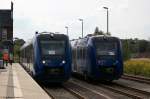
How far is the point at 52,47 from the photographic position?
95.6 ft

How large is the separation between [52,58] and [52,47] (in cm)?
75

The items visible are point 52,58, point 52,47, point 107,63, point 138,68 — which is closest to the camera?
point 52,58

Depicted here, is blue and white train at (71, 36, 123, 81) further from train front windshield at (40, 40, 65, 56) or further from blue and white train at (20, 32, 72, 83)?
train front windshield at (40, 40, 65, 56)

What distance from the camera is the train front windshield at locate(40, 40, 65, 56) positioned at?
2895cm

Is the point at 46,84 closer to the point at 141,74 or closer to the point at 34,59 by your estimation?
the point at 34,59

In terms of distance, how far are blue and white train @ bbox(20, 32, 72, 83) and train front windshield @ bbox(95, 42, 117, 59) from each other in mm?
3001

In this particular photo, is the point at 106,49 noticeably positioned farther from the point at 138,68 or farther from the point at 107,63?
the point at 138,68

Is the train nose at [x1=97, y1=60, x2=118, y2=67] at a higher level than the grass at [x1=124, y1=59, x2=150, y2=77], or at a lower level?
higher

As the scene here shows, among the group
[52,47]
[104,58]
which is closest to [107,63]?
[104,58]

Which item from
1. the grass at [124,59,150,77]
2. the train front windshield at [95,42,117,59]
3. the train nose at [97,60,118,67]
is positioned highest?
the train front windshield at [95,42,117,59]

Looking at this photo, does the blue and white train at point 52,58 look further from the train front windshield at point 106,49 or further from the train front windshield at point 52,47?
the train front windshield at point 106,49

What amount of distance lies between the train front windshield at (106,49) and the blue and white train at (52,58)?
3001 mm

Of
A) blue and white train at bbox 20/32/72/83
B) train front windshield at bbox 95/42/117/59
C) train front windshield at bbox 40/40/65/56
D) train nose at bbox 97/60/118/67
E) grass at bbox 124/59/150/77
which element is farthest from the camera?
grass at bbox 124/59/150/77

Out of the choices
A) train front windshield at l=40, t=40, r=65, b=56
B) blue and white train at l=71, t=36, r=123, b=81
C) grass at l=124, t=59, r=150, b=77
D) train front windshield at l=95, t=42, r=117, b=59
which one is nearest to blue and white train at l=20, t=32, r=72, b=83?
train front windshield at l=40, t=40, r=65, b=56
